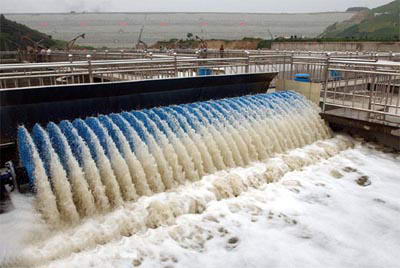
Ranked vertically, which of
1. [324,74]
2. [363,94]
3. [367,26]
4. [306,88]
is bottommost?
[363,94]

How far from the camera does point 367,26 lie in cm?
5288

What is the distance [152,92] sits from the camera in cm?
721

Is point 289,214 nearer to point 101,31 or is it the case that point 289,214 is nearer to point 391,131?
point 391,131

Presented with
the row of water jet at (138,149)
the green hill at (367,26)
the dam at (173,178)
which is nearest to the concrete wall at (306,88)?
the dam at (173,178)

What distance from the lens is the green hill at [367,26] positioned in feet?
155

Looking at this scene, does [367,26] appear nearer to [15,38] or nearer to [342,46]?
[342,46]

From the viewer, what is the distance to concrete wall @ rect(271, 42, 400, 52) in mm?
24316

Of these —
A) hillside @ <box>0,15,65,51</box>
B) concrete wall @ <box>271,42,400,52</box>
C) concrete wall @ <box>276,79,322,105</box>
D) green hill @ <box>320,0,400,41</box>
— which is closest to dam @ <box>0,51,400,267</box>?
concrete wall @ <box>276,79,322,105</box>

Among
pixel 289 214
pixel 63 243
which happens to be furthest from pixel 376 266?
pixel 63 243

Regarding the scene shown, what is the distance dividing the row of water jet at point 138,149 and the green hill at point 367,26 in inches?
1689

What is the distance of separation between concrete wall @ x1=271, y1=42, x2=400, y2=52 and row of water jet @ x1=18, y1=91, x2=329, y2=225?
2062 centimetres

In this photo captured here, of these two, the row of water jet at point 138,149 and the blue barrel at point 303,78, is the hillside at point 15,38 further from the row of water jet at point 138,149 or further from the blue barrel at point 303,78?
the row of water jet at point 138,149

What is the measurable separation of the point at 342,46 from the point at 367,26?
103 feet

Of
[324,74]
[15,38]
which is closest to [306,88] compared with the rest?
[324,74]
